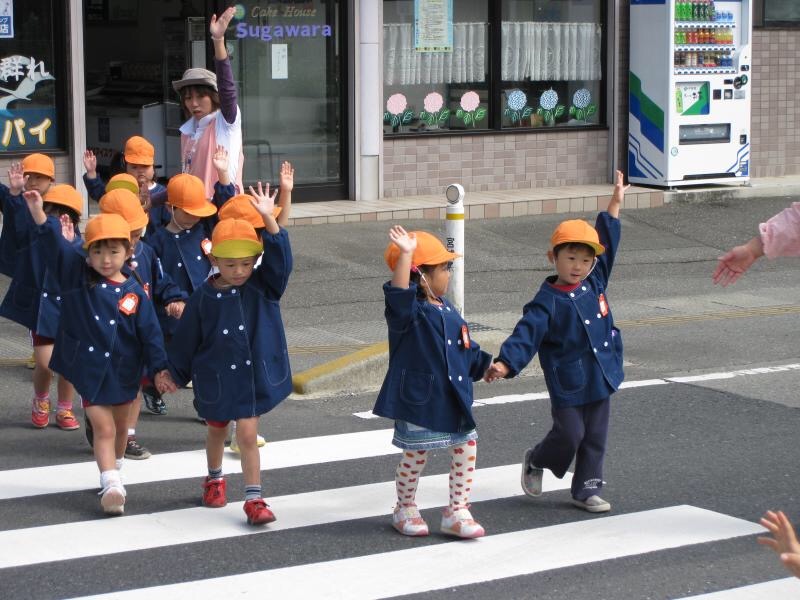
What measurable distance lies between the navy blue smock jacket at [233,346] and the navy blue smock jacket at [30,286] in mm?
1745

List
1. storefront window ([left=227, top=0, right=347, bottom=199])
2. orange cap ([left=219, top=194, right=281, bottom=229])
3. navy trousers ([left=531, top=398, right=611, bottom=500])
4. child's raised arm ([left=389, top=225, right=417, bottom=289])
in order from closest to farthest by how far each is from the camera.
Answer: child's raised arm ([left=389, top=225, right=417, bottom=289]) < navy trousers ([left=531, top=398, right=611, bottom=500]) < orange cap ([left=219, top=194, right=281, bottom=229]) < storefront window ([left=227, top=0, right=347, bottom=199])

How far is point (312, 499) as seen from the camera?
6.98 m

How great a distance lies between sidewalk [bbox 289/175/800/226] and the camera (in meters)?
15.0

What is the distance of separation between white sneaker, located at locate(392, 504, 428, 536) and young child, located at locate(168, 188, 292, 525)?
578 millimetres

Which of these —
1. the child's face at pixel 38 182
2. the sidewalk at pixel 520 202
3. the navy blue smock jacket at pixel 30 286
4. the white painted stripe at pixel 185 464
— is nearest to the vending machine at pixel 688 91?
the sidewalk at pixel 520 202

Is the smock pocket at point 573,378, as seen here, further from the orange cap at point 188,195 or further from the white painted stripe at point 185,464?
the orange cap at point 188,195

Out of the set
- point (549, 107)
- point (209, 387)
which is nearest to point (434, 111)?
point (549, 107)

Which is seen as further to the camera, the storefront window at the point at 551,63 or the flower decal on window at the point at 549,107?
the flower decal on window at the point at 549,107

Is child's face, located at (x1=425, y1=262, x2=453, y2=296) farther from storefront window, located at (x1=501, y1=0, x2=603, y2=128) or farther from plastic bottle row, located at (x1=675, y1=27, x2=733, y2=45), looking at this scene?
plastic bottle row, located at (x1=675, y1=27, x2=733, y2=45)

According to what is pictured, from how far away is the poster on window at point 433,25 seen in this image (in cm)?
1591

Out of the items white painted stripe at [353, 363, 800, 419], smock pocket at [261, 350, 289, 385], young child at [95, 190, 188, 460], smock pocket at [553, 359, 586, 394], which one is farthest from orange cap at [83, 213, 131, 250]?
white painted stripe at [353, 363, 800, 419]

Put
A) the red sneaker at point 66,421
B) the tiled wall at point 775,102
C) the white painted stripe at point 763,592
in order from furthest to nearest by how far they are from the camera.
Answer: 1. the tiled wall at point 775,102
2. the red sneaker at point 66,421
3. the white painted stripe at point 763,592

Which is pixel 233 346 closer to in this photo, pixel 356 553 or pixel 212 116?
pixel 356 553

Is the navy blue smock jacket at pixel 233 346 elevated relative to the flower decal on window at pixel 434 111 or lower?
lower
